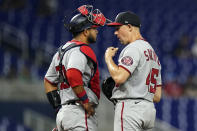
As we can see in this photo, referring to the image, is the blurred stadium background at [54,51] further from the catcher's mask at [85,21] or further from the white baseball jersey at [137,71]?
the white baseball jersey at [137,71]

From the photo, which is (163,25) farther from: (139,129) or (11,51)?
(139,129)

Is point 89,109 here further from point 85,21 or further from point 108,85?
point 85,21

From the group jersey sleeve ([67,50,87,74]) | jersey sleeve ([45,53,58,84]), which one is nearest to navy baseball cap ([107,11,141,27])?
jersey sleeve ([67,50,87,74])

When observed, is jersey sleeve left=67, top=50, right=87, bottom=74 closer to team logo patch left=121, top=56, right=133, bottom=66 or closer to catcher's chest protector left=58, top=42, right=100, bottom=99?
catcher's chest protector left=58, top=42, right=100, bottom=99

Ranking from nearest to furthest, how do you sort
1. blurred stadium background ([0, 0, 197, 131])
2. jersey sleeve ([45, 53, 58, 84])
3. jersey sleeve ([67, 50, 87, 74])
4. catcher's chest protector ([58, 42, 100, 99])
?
jersey sleeve ([67, 50, 87, 74]) → catcher's chest protector ([58, 42, 100, 99]) → jersey sleeve ([45, 53, 58, 84]) → blurred stadium background ([0, 0, 197, 131])

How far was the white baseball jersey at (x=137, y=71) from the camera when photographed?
4742mm

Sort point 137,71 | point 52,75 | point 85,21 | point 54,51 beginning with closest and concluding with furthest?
point 137,71 < point 85,21 < point 52,75 < point 54,51

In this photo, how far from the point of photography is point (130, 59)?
4734 mm

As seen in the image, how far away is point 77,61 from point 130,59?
47 cm

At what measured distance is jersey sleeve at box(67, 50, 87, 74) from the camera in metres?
4.79

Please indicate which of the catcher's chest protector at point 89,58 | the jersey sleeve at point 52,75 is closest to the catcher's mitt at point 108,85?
the catcher's chest protector at point 89,58

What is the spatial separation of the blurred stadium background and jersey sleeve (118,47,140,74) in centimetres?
365

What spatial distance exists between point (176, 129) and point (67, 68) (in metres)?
6.84

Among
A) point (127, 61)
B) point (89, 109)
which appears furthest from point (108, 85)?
point (127, 61)
